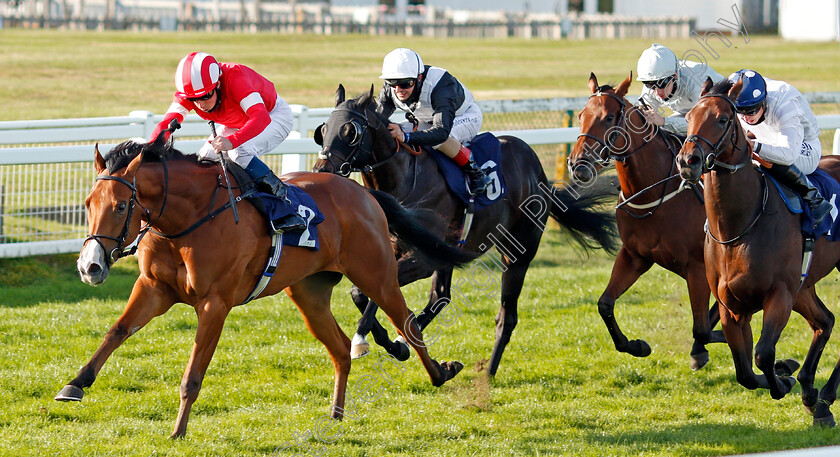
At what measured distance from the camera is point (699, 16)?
1321 inches

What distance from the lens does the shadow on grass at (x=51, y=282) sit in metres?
7.14

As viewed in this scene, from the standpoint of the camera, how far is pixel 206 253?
14.6 feet

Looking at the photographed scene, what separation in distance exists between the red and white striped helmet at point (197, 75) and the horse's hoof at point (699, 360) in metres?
3.12

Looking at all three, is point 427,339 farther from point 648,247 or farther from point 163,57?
point 163,57

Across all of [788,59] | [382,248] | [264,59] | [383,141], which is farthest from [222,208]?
[788,59]

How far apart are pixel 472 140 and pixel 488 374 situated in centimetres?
148

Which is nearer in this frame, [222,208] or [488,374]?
[222,208]

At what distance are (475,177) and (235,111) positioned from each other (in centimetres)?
175

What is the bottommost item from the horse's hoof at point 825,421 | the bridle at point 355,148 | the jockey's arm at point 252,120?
the horse's hoof at point 825,421

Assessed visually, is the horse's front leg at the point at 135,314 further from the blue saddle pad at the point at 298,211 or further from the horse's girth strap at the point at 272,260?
the blue saddle pad at the point at 298,211

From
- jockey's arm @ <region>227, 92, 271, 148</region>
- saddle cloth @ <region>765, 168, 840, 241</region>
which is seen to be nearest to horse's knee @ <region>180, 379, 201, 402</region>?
jockey's arm @ <region>227, 92, 271, 148</region>

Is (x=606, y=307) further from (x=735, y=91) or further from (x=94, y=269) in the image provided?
(x=94, y=269)

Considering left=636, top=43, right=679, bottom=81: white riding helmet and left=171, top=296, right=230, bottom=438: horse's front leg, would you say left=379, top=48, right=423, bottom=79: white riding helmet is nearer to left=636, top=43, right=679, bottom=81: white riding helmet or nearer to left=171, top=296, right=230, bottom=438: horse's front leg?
left=636, top=43, right=679, bottom=81: white riding helmet

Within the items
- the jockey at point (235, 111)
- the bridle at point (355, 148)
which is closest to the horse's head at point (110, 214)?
the jockey at point (235, 111)
